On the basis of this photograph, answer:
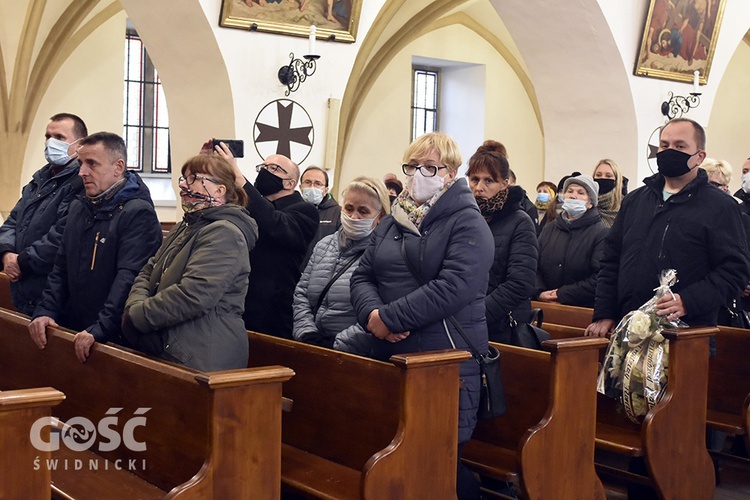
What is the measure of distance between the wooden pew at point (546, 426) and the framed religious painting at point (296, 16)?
455 cm

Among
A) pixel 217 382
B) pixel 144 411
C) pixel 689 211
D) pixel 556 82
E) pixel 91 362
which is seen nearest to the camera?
pixel 217 382

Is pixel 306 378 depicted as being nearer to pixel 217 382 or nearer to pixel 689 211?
pixel 217 382

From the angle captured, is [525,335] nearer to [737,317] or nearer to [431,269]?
[431,269]

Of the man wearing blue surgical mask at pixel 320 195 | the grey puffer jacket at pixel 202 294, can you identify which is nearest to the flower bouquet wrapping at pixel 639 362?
the grey puffer jacket at pixel 202 294

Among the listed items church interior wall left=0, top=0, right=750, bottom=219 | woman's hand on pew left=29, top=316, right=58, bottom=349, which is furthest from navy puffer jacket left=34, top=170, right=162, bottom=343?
church interior wall left=0, top=0, right=750, bottom=219

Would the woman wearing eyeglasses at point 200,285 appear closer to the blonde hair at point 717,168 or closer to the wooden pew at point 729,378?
the wooden pew at point 729,378

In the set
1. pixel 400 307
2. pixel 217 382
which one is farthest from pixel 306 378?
pixel 217 382

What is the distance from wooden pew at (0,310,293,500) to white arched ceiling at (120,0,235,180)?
410cm

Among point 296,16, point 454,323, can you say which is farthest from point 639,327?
point 296,16

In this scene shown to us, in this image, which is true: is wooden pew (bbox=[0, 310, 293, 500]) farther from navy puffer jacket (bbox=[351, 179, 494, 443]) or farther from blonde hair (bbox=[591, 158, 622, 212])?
blonde hair (bbox=[591, 158, 622, 212])

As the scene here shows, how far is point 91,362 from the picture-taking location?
3877 millimetres

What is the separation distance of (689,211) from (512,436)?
1.30 meters

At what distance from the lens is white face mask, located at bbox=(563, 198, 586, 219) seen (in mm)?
5656

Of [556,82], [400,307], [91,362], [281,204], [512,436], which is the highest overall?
[556,82]
